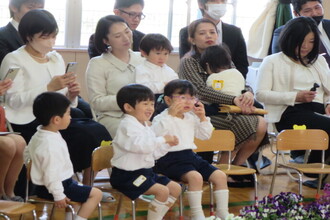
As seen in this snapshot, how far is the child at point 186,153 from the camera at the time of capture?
3.85 metres

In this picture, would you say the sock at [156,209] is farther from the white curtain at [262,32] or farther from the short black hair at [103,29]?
the white curtain at [262,32]

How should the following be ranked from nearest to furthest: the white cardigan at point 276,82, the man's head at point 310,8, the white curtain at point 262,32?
the white cardigan at point 276,82 < the man's head at point 310,8 < the white curtain at point 262,32

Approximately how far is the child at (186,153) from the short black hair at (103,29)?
2.45 ft

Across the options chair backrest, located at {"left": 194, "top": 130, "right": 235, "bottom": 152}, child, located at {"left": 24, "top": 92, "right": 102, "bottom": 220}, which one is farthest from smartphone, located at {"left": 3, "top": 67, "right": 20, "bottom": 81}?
chair backrest, located at {"left": 194, "top": 130, "right": 235, "bottom": 152}

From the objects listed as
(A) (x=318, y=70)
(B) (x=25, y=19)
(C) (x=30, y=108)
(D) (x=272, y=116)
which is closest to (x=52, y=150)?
(C) (x=30, y=108)

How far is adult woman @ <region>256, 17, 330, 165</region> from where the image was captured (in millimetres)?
5027

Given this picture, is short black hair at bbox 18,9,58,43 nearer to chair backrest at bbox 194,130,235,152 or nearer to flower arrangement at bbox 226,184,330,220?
chair backrest at bbox 194,130,235,152

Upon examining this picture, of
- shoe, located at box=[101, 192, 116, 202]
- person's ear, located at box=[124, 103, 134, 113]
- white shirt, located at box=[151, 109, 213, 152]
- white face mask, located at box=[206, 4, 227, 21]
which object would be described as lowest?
shoe, located at box=[101, 192, 116, 202]

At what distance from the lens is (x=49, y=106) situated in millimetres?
3344

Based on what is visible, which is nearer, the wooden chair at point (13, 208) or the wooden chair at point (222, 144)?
the wooden chair at point (13, 208)

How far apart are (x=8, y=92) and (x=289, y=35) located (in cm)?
231

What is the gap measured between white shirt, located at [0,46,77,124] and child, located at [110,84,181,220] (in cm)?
65

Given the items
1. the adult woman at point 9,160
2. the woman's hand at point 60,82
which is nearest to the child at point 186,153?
the woman's hand at point 60,82

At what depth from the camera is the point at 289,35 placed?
510 cm
